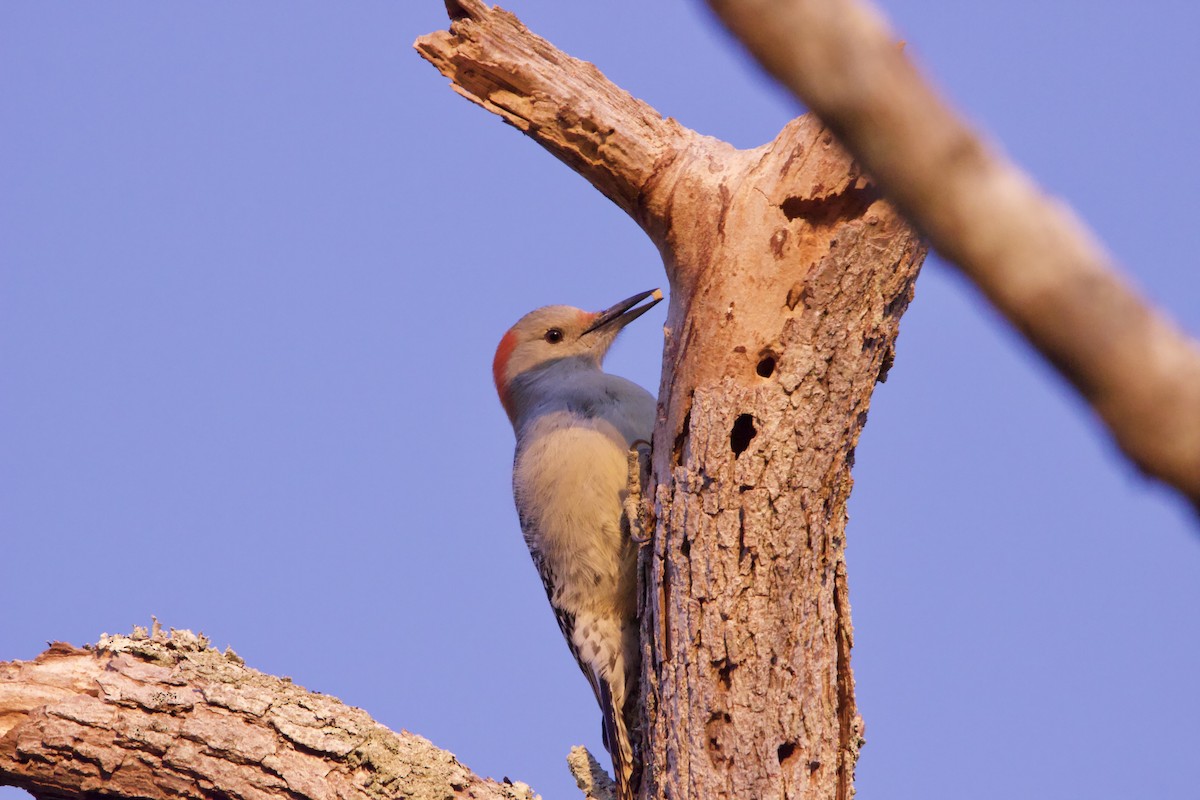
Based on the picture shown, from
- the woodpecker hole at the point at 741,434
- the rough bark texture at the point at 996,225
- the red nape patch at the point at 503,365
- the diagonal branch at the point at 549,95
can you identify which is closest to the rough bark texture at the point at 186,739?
the woodpecker hole at the point at 741,434

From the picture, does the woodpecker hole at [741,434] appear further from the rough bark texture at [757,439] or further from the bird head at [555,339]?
the bird head at [555,339]

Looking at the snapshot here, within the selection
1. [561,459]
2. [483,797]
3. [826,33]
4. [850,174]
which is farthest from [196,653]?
[826,33]

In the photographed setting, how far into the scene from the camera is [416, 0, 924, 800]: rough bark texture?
4305 mm

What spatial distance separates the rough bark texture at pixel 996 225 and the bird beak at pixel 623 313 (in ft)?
21.2

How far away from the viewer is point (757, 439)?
4.39m

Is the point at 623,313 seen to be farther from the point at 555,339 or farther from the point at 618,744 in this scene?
the point at 618,744

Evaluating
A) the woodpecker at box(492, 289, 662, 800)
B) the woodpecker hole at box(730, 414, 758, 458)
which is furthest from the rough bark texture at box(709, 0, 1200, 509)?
the woodpecker at box(492, 289, 662, 800)

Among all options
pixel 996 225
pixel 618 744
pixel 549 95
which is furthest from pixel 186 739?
pixel 996 225

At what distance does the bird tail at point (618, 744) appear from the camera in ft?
16.3

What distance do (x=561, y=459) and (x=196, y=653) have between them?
6.59 feet

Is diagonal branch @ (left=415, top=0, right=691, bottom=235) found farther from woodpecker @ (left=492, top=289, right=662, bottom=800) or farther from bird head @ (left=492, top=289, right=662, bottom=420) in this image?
bird head @ (left=492, top=289, right=662, bottom=420)

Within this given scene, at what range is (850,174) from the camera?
436 centimetres

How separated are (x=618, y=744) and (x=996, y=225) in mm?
4360

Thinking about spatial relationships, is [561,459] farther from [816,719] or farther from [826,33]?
[826,33]
